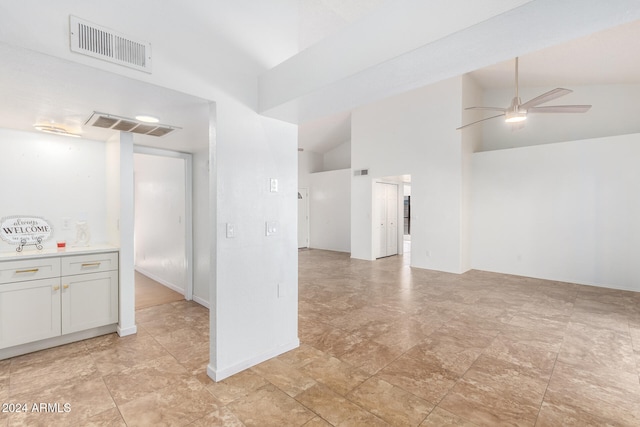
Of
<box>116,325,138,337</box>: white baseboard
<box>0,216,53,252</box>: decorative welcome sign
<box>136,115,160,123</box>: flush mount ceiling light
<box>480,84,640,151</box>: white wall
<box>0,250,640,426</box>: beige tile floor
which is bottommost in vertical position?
<box>0,250,640,426</box>: beige tile floor

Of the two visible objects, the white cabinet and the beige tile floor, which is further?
the white cabinet

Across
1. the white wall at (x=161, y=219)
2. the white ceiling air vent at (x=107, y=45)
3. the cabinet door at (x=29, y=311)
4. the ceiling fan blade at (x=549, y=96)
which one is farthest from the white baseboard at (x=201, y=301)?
the ceiling fan blade at (x=549, y=96)

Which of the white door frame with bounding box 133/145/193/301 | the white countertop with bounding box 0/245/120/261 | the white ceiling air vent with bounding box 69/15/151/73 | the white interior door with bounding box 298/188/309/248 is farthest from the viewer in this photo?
the white interior door with bounding box 298/188/309/248

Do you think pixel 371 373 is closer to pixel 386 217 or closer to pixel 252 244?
pixel 252 244

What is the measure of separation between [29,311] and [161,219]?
2.49 meters

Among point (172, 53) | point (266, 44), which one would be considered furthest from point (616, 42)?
point (172, 53)

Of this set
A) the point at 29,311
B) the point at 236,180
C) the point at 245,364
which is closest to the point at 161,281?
the point at 29,311

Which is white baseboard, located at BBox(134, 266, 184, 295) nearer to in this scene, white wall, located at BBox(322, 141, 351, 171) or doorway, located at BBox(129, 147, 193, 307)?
doorway, located at BBox(129, 147, 193, 307)

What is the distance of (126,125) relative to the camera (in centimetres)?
275

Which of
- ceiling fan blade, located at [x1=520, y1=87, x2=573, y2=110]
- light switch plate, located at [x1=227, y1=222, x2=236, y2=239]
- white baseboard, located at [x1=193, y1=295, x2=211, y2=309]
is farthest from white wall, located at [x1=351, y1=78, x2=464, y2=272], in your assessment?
light switch plate, located at [x1=227, y1=222, x2=236, y2=239]

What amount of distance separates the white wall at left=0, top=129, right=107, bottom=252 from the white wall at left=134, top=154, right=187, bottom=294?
3.50 ft

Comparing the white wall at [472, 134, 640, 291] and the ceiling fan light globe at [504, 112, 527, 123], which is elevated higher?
the ceiling fan light globe at [504, 112, 527, 123]

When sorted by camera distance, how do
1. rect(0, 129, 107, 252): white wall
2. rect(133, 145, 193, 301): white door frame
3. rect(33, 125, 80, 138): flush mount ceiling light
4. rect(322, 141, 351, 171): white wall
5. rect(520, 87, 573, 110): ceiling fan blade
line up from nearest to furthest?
1. rect(33, 125, 80, 138): flush mount ceiling light
2. rect(0, 129, 107, 252): white wall
3. rect(520, 87, 573, 110): ceiling fan blade
4. rect(133, 145, 193, 301): white door frame
5. rect(322, 141, 351, 171): white wall

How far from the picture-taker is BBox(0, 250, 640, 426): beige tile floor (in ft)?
6.31
